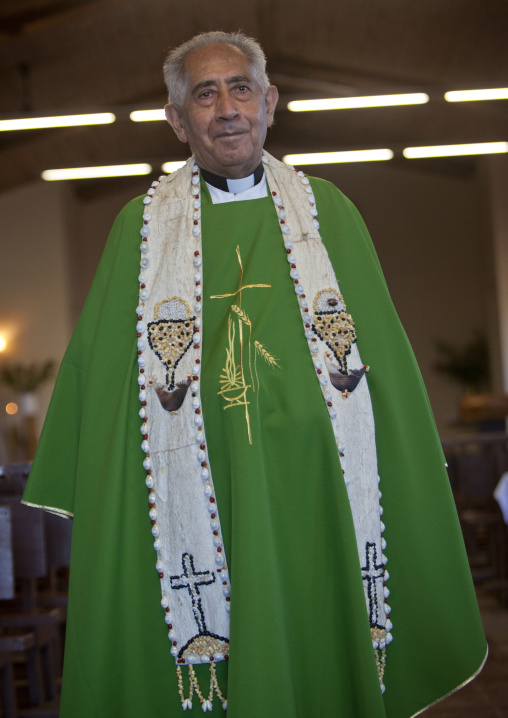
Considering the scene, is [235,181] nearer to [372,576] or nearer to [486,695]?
[372,576]

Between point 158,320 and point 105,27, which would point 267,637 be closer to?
point 158,320

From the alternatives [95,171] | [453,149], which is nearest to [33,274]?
[95,171]

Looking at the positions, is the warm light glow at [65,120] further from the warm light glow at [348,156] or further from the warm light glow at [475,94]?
the warm light glow at [475,94]

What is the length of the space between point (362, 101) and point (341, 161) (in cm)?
229

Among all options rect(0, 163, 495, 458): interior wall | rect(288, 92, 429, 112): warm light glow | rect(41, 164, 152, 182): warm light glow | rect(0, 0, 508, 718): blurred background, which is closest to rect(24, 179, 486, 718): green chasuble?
rect(0, 0, 508, 718): blurred background

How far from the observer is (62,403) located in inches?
72.9

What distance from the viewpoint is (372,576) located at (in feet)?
5.66

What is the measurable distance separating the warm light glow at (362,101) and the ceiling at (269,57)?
0.09 meters

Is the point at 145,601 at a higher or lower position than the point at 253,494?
lower

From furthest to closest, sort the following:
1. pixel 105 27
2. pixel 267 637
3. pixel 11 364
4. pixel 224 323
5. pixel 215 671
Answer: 1. pixel 11 364
2. pixel 105 27
3. pixel 224 323
4. pixel 215 671
5. pixel 267 637

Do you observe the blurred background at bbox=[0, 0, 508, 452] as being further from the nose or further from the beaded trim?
the beaded trim

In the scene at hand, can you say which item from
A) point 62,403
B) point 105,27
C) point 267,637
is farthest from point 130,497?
point 105,27

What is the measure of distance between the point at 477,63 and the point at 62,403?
8.28 metres

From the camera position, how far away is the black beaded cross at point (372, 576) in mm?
1713
